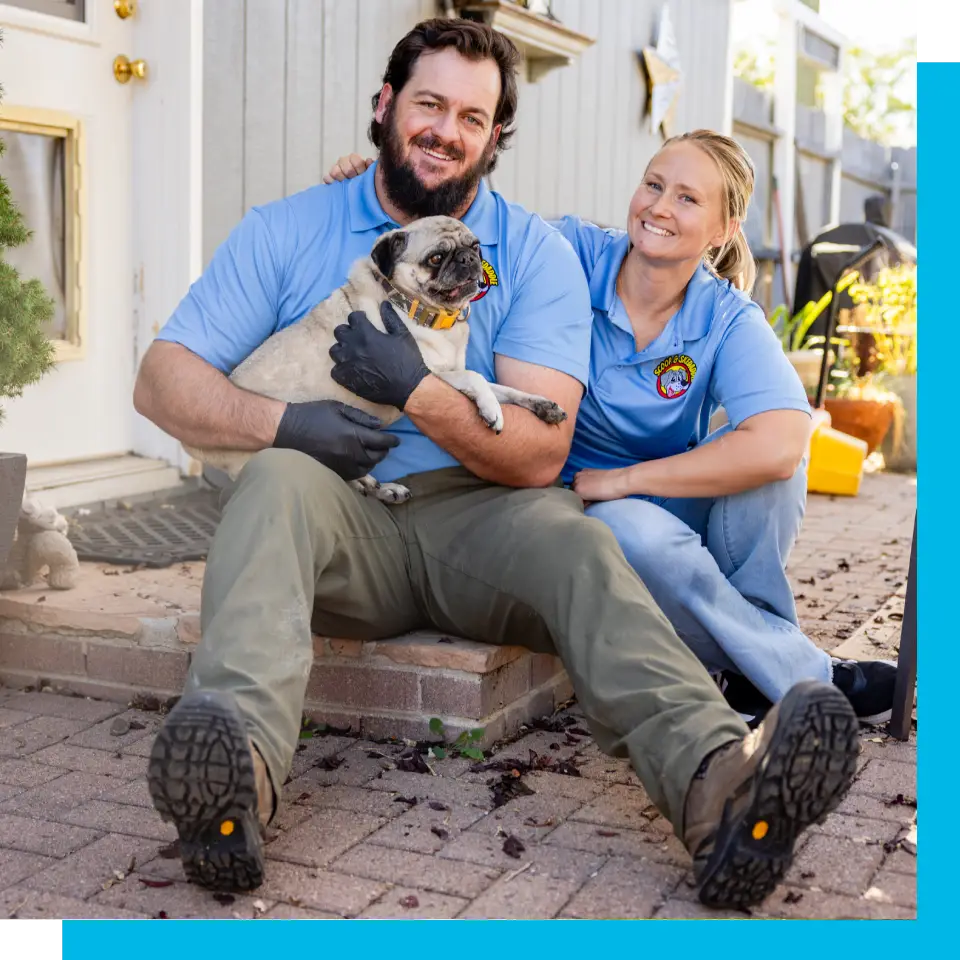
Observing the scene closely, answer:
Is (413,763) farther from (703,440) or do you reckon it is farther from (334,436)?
(703,440)

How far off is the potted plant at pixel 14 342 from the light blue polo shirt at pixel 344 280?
467 millimetres

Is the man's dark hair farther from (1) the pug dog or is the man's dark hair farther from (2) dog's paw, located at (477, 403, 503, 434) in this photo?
(2) dog's paw, located at (477, 403, 503, 434)

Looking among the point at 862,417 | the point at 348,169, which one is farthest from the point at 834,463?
the point at 348,169

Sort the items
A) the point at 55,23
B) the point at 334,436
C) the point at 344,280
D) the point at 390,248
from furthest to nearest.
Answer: the point at 55,23, the point at 344,280, the point at 390,248, the point at 334,436

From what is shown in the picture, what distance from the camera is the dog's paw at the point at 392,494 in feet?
8.62

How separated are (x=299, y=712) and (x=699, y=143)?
→ 1627mm

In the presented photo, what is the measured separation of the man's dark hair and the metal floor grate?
131 cm

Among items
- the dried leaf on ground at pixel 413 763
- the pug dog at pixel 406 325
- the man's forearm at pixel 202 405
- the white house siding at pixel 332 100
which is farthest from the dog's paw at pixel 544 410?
the white house siding at pixel 332 100

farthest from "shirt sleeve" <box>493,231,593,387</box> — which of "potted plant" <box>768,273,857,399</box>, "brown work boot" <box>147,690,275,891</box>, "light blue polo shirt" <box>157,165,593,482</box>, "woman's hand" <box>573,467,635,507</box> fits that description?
"potted plant" <box>768,273,857,399</box>

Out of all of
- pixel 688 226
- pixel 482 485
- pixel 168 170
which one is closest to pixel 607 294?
pixel 688 226

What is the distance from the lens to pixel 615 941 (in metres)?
1.92

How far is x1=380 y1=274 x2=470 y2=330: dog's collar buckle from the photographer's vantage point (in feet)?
8.80

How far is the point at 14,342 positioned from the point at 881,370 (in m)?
6.08

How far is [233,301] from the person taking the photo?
2723 mm
